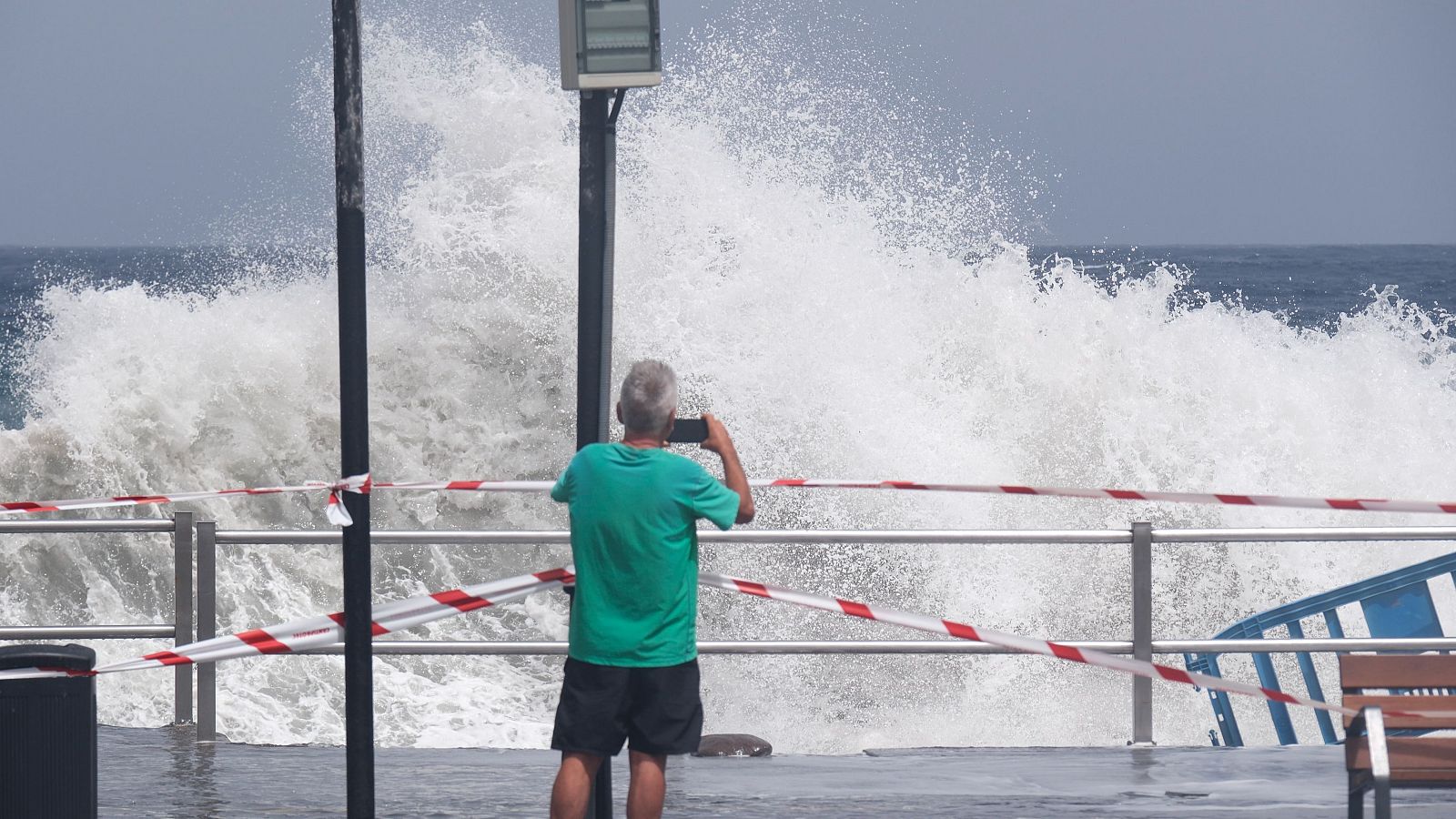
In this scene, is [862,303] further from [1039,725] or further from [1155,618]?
[1039,725]

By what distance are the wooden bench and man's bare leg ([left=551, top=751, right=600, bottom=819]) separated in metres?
1.86

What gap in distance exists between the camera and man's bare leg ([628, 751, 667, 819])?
14.6ft

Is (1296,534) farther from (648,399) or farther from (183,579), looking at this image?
(183,579)

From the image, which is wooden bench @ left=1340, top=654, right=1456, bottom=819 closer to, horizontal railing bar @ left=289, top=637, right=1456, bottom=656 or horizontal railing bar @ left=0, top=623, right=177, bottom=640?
horizontal railing bar @ left=289, top=637, right=1456, bottom=656

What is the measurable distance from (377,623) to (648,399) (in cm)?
125

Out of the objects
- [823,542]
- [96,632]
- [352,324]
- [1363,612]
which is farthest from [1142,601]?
[96,632]

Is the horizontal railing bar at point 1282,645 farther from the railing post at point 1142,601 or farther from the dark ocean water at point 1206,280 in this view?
the dark ocean water at point 1206,280

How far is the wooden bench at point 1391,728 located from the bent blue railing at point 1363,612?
3.01 m

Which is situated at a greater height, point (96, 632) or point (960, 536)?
point (960, 536)

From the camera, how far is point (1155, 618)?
46.1 ft

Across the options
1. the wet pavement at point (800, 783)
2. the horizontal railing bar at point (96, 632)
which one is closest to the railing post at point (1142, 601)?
the wet pavement at point (800, 783)

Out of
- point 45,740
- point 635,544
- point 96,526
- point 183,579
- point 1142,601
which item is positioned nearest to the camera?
point 45,740

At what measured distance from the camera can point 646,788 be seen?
446 cm

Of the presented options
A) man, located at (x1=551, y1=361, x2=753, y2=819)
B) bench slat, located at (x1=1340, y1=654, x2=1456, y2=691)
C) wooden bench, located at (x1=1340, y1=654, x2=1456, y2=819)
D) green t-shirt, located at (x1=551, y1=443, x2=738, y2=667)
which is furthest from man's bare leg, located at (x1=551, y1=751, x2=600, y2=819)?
bench slat, located at (x1=1340, y1=654, x2=1456, y2=691)
